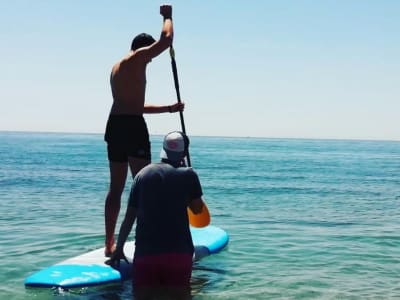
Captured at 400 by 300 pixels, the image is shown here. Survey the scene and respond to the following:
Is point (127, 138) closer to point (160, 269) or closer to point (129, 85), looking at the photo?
point (129, 85)

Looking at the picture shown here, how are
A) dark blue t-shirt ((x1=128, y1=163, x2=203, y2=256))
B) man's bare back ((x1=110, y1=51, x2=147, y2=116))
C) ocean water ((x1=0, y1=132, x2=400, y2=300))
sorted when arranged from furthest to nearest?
ocean water ((x1=0, y1=132, x2=400, y2=300)), man's bare back ((x1=110, y1=51, x2=147, y2=116)), dark blue t-shirt ((x1=128, y1=163, x2=203, y2=256))

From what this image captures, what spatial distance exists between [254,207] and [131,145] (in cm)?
1092

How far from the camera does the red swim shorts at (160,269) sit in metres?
5.14

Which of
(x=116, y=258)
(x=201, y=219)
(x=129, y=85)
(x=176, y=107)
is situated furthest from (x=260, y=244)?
(x=129, y=85)

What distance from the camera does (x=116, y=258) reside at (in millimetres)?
6109

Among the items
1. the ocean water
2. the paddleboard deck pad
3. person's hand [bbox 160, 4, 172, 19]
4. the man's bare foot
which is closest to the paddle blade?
the ocean water

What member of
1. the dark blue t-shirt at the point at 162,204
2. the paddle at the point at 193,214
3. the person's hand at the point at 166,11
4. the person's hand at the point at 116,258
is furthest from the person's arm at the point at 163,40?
the person's hand at the point at 116,258

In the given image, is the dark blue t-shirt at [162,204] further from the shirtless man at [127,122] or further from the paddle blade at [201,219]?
the paddle blade at [201,219]

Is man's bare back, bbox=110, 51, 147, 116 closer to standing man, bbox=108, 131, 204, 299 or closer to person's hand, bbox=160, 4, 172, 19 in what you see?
person's hand, bbox=160, 4, 172, 19

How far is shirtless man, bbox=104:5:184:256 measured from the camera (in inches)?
242

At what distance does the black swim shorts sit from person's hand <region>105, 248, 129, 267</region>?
3.39ft

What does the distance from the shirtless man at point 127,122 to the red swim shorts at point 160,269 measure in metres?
1.30

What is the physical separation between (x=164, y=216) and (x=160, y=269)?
49 centimetres

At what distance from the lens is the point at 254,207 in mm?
16719
